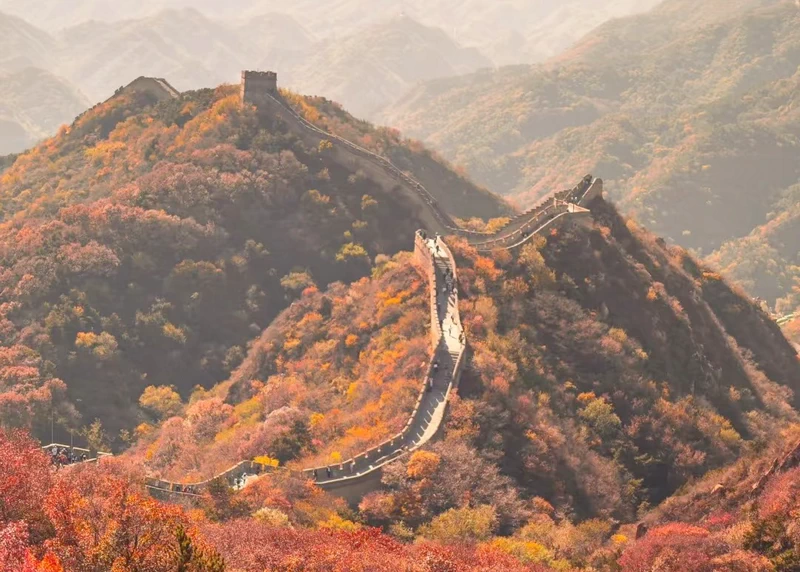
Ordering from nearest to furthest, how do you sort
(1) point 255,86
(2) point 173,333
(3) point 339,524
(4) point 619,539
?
(3) point 339,524 → (4) point 619,539 → (2) point 173,333 → (1) point 255,86

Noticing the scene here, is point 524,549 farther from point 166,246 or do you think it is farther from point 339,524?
point 166,246

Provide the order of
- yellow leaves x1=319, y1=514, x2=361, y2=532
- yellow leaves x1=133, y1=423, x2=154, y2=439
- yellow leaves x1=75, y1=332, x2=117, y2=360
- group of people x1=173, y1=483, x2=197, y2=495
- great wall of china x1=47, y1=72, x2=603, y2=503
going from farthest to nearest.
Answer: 1. yellow leaves x1=75, y1=332, x2=117, y2=360
2. yellow leaves x1=133, y1=423, x2=154, y2=439
3. great wall of china x1=47, y1=72, x2=603, y2=503
4. group of people x1=173, y1=483, x2=197, y2=495
5. yellow leaves x1=319, y1=514, x2=361, y2=532

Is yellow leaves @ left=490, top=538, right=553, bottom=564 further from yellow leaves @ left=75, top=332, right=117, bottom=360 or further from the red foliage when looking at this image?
yellow leaves @ left=75, top=332, right=117, bottom=360

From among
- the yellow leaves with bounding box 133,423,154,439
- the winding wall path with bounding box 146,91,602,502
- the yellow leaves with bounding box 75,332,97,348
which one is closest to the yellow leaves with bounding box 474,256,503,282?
the winding wall path with bounding box 146,91,602,502

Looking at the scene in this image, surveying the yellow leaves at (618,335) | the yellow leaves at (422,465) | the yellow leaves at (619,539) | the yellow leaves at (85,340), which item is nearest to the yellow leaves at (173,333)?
the yellow leaves at (85,340)

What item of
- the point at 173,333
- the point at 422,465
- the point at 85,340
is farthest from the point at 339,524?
the point at 173,333

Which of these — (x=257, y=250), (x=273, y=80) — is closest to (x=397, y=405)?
(x=257, y=250)

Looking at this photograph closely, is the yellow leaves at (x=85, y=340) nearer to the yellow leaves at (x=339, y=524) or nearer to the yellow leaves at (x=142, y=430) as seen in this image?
the yellow leaves at (x=142, y=430)
